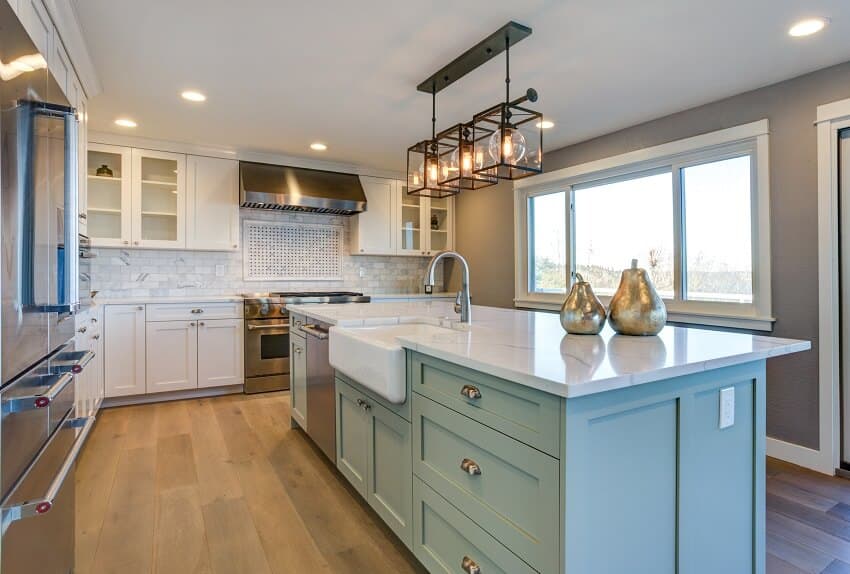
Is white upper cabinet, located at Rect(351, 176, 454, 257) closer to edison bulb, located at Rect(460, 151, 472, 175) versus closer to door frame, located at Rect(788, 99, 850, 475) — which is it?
edison bulb, located at Rect(460, 151, 472, 175)

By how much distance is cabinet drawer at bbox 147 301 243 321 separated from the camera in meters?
4.04

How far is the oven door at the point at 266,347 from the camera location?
4.39 meters

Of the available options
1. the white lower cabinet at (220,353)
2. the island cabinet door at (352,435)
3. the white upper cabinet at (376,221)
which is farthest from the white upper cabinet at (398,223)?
the island cabinet door at (352,435)

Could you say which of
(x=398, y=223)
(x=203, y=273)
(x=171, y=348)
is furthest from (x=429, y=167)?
(x=203, y=273)

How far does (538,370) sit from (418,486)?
2.60 feet

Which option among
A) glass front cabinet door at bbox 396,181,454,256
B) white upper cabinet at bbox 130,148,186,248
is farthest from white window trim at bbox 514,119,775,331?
white upper cabinet at bbox 130,148,186,248

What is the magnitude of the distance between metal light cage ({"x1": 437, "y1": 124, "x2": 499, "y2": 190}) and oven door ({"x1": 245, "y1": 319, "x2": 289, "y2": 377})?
255 centimetres

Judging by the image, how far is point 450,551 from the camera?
152 cm

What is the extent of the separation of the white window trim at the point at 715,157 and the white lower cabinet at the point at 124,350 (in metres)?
3.73

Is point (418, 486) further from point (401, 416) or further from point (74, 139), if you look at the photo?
point (74, 139)

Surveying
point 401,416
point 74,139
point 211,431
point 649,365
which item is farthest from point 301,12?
point 211,431

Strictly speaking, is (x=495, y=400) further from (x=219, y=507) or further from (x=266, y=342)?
(x=266, y=342)

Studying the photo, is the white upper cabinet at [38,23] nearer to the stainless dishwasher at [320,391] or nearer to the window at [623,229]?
the stainless dishwasher at [320,391]

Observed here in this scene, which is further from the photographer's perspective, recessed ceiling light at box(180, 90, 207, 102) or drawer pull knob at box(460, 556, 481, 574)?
recessed ceiling light at box(180, 90, 207, 102)
